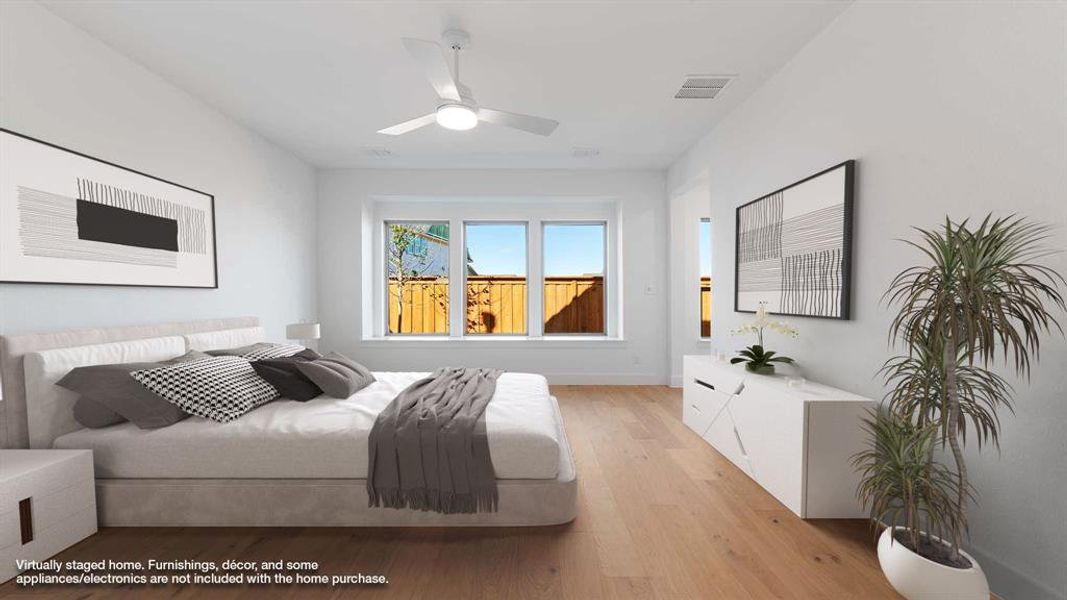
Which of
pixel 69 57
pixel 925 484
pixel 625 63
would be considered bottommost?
pixel 925 484

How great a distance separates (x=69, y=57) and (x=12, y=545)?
8.07ft

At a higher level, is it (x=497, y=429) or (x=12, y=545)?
(x=497, y=429)

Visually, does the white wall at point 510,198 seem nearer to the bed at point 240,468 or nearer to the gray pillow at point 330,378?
the gray pillow at point 330,378

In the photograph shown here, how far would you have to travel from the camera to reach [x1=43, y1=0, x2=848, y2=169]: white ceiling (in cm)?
228

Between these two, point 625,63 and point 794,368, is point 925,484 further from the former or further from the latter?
point 625,63

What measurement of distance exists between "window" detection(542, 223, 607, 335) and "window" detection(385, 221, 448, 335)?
54.9 inches

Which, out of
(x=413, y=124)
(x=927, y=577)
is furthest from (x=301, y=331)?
(x=927, y=577)

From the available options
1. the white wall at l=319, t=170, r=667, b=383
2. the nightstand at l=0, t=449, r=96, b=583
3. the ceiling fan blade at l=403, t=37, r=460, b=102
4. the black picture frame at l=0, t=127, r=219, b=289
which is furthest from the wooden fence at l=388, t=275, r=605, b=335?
the nightstand at l=0, t=449, r=96, b=583

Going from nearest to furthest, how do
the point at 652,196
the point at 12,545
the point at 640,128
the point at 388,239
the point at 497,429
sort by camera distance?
the point at 12,545, the point at 497,429, the point at 640,128, the point at 652,196, the point at 388,239

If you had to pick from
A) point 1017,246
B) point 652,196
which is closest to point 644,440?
point 1017,246

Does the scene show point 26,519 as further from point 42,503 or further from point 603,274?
point 603,274

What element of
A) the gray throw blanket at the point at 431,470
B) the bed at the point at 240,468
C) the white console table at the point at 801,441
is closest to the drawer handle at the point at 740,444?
the white console table at the point at 801,441

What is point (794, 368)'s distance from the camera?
279cm

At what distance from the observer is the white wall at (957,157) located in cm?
146
